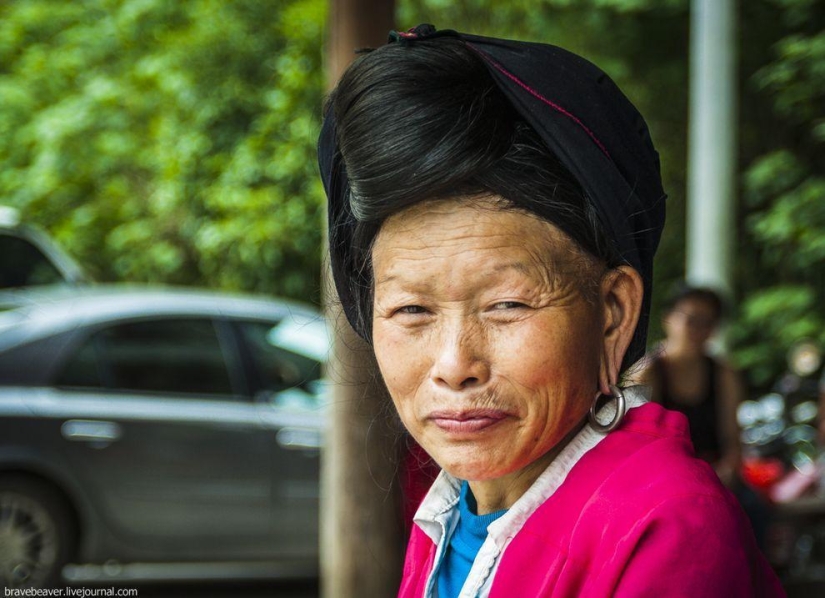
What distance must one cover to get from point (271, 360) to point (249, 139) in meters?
4.89

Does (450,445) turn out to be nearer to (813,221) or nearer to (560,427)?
(560,427)

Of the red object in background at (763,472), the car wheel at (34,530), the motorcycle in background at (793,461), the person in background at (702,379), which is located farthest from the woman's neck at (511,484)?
the red object in background at (763,472)

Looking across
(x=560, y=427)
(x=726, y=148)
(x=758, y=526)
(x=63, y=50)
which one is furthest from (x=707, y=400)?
(x=63, y=50)

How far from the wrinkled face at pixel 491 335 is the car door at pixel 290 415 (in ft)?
15.6

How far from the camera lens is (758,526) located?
5.51m

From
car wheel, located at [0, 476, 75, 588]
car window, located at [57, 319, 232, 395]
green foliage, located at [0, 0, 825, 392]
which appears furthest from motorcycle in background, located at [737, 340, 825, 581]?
car wheel, located at [0, 476, 75, 588]

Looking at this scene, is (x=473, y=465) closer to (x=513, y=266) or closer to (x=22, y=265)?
(x=513, y=266)

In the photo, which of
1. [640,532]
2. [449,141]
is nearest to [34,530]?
[449,141]

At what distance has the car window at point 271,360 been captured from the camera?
246 inches

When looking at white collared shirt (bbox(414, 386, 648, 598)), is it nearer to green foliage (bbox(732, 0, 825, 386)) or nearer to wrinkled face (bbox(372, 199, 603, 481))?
wrinkled face (bbox(372, 199, 603, 481))

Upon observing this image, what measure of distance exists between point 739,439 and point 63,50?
10.3 m

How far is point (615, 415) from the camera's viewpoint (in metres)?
1.13

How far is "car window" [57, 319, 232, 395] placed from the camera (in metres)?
5.97

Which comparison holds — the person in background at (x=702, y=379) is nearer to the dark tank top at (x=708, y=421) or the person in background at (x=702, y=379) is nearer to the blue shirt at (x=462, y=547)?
the dark tank top at (x=708, y=421)
